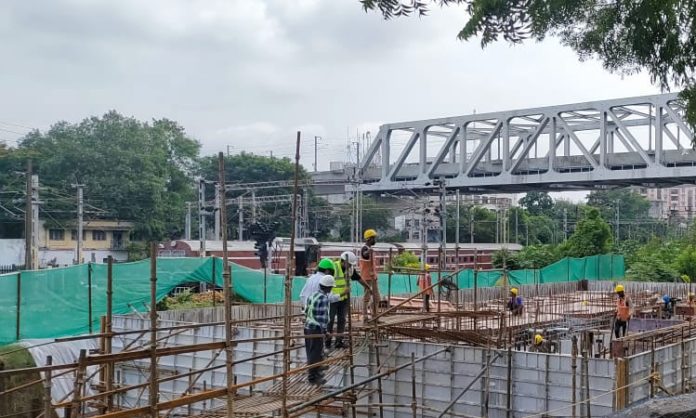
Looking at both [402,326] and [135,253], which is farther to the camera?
[135,253]

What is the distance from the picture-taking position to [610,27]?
32.3 feet

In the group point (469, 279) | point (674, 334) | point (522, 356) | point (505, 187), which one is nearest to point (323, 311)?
point (522, 356)

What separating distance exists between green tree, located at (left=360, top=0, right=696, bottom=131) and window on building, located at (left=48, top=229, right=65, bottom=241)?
4615cm

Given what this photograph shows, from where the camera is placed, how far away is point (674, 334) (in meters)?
15.1

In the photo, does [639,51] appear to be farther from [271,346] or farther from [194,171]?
[194,171]

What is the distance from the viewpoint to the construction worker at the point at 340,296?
11.3 meters

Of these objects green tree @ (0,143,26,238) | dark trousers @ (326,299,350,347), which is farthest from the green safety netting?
green tree @ (0,143,26,238)

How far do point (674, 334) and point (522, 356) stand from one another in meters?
5.38

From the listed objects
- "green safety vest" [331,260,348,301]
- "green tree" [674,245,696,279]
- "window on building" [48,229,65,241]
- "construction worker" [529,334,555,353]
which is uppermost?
"window on building" [48,229,65,241]

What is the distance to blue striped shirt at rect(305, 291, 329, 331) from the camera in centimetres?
1055

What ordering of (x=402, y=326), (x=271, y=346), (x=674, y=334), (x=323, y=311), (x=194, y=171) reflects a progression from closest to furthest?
(x=323, y=311) < (x=402, y=326) < (x=271, y=346) < (x=674, y=334) < (x=194, y=171)

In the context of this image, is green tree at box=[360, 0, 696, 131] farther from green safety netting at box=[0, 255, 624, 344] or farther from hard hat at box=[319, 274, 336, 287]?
green safety netting at box=[0, 255, 624, 344]

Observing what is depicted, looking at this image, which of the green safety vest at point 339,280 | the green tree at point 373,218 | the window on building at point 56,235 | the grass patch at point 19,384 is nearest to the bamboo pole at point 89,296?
the grass patch at point 19,384

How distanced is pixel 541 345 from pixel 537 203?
74139 mm
